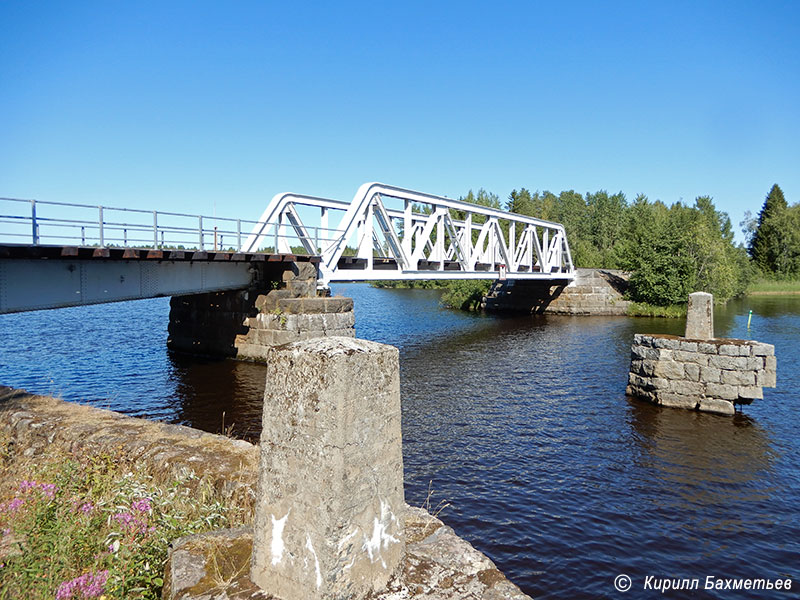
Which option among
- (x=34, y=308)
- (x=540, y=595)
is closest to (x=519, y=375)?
(x=540, y=595)

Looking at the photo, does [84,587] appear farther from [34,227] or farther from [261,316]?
[261,316]

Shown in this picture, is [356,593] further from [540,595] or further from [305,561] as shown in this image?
[540,595]

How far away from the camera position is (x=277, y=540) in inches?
129

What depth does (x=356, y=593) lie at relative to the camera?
3.23m

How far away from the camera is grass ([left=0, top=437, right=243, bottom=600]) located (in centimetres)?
369

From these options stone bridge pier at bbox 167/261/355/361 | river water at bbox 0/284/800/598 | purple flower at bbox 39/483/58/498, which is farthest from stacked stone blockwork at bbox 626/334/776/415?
purple flower at bbox 39/483/58/498

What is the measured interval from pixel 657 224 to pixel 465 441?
43.4 m

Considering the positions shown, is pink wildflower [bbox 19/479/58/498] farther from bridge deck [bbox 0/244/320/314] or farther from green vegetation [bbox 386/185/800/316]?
green vegetation [bbox 386/185/800/316]

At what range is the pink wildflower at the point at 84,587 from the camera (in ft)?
11.4

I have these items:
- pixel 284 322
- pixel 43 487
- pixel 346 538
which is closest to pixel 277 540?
pixel 346 538

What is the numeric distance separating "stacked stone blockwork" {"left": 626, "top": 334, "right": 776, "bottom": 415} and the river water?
1.72 ft

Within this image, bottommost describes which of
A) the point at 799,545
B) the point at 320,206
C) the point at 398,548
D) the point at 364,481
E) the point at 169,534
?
the point at 799,545

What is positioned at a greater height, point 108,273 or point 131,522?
point 108,273

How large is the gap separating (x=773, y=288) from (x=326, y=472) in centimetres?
8257
